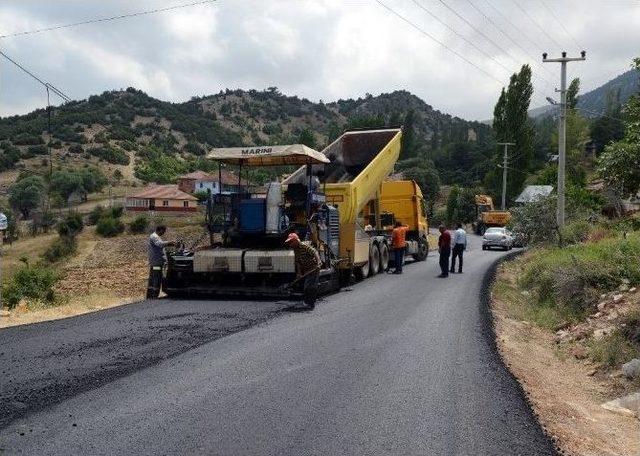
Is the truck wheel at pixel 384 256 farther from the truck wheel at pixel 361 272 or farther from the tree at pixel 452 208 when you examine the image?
the tree at pixel 452 208

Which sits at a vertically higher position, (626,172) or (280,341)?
(626,172)

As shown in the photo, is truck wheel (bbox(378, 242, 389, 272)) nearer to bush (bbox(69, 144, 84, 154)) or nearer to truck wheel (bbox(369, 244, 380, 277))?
truck wheel (bbox(369, 244, 380, 277))

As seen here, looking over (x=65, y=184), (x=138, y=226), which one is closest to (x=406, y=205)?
(x=138, y=226)

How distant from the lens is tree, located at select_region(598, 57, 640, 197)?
12375 mm

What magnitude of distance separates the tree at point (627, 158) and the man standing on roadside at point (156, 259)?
8.75m

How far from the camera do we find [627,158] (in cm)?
1243

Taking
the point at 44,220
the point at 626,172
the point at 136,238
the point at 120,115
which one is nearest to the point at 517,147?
the point at 136,238

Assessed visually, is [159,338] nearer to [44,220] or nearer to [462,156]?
[44,220]

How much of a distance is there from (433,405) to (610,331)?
5313 millimetres

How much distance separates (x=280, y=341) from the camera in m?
8.59

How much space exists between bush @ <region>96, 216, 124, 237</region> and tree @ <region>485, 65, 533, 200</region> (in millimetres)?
33111

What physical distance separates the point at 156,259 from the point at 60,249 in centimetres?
3390

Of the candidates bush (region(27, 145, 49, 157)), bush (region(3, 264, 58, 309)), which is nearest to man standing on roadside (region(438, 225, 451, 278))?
bush (region(3, 264, 58, 309))

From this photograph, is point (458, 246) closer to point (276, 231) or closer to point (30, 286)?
point (276, 231)
